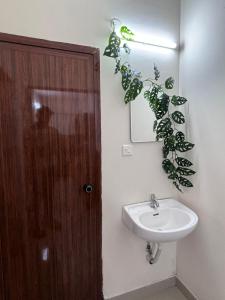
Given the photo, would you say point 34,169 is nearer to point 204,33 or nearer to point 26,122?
point 26,122

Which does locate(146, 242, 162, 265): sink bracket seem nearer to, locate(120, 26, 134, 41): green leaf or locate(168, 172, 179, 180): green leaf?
locate(168, 172, 179, 180): green leaf

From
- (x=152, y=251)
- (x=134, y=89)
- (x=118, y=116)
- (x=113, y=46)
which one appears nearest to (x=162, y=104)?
(x=134, y=89)

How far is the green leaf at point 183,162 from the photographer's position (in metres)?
1.65

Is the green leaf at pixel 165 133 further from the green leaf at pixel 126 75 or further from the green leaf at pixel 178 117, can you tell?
the green leaf at pixel 126 75

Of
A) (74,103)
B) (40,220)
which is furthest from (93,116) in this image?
(40,220)

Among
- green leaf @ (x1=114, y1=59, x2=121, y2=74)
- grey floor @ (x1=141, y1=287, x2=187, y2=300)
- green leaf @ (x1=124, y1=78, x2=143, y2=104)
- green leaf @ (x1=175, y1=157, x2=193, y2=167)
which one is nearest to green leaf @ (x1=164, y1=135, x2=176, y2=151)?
green leaf @ (x1=175, y1=157, x2=193, y2=167)

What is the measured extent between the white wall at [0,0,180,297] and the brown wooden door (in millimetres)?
83

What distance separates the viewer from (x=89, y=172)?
61.0 inches

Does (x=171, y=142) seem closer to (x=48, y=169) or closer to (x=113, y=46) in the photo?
(x=113, y=46)

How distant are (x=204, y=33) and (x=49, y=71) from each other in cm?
120

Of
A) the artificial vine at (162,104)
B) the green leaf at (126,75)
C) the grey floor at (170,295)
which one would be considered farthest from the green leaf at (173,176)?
the grey floor at (170,295)

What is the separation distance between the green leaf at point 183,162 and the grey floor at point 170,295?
1225 mm

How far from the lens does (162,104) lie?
1597 mm

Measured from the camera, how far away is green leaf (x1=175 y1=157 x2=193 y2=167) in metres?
1.65
